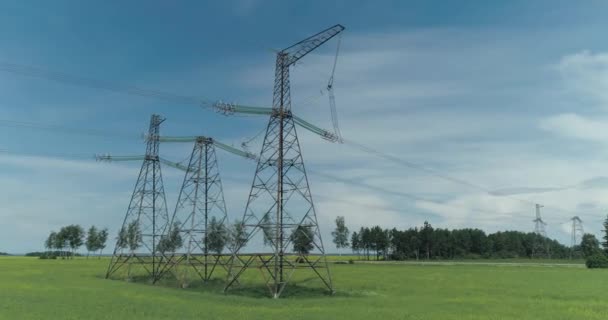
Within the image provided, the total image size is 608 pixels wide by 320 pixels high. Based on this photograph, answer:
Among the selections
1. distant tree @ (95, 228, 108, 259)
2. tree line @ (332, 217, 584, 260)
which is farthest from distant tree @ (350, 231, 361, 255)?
distant tree @ (95, 228, 108, 259)

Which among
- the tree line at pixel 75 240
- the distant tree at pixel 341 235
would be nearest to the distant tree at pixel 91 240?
the tree line at pixel 75 240

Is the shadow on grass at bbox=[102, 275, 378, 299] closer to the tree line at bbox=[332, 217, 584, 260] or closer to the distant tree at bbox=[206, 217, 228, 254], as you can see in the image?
the distant tree at bbox=[206, 217, 228, 254]

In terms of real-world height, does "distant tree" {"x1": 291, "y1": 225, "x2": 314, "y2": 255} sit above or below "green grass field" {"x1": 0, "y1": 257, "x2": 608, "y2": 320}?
above

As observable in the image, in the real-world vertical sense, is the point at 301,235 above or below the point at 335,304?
above

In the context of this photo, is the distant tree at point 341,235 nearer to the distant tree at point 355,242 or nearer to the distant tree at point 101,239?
the distant tree at point 355,242

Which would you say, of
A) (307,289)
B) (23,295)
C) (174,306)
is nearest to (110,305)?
(174,306)

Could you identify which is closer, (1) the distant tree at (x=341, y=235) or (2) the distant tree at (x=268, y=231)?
(2) the distant tree at (x=268, y=231)

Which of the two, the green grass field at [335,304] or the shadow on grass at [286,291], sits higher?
the green grass field at [335,304]

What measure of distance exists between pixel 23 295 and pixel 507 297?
136ft

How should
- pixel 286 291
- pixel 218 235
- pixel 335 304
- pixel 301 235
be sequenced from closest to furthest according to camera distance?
pixel 335 304
pixel 286 291
pixel 301 235
pixel 218 235

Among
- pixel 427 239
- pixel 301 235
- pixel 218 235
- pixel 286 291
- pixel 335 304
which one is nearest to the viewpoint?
pixel 335 304

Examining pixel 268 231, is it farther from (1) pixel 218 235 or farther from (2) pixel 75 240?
(2) pixel 75 240

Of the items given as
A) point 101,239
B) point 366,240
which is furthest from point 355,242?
point 101,239

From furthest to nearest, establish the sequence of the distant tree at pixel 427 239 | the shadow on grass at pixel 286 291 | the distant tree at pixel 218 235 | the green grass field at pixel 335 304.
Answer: the distant tree at pixel 427 239 → the distant tree at pixel 218 235 → the shadow on grass at pixel 286 291 → the green grass field at pixel 335 304
